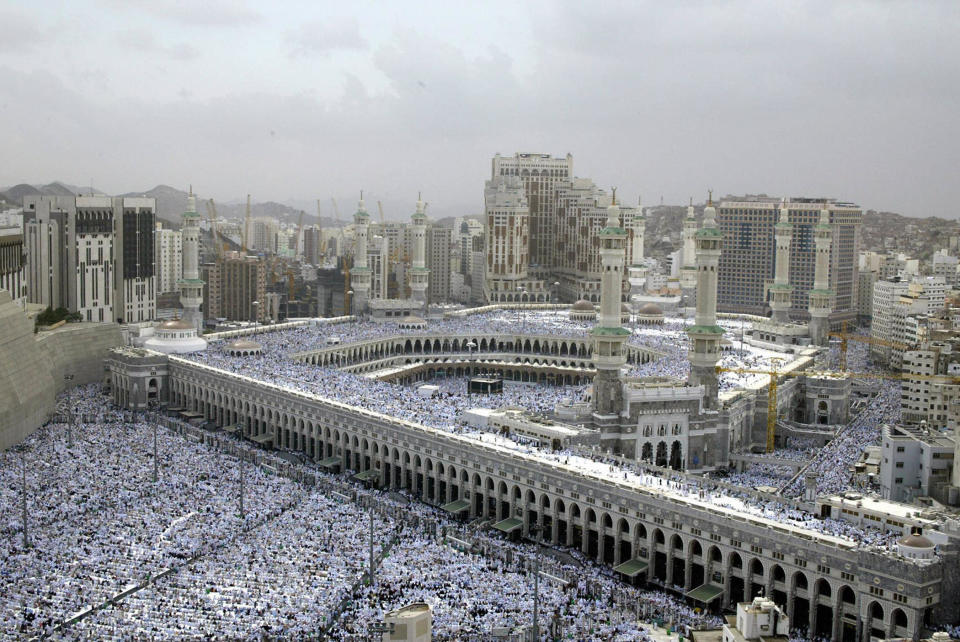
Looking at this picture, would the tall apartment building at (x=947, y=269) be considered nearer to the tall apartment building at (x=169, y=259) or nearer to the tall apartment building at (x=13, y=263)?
the tall apartment building at (x=13, y=263)

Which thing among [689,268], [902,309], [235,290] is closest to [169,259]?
[235,290]

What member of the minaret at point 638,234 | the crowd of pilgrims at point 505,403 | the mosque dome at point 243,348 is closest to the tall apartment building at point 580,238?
the minaret at point 638,234

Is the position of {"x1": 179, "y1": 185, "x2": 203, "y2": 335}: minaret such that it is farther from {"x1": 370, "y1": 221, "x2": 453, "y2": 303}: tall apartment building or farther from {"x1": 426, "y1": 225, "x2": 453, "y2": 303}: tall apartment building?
{"x1": 426, "y1": 225, "x2": 453, "y2": 303}: tall apartment building

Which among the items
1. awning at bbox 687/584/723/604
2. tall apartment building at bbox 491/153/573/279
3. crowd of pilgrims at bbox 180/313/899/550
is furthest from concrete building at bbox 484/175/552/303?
awning at bbox 687/584/723/604

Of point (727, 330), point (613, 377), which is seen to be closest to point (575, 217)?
point (727, 330)

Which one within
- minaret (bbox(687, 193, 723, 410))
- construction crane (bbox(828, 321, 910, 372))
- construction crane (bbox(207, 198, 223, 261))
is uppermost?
construction crane (bbox(207, 198, 223, 261))

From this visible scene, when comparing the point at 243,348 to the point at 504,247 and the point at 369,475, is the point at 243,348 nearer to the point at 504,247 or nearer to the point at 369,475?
the point at 369,475

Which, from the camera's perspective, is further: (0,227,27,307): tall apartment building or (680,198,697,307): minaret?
(680,198,697,307): minaret
